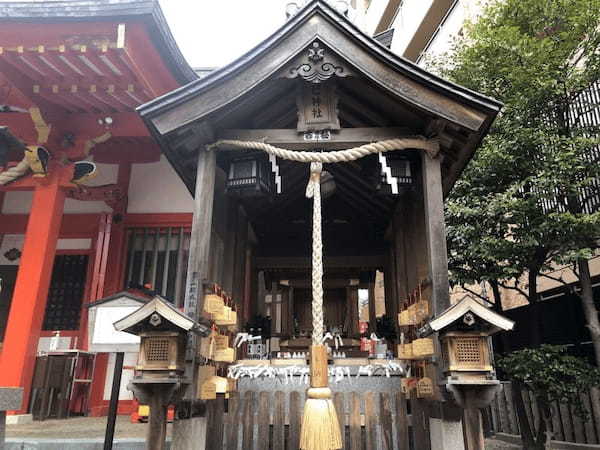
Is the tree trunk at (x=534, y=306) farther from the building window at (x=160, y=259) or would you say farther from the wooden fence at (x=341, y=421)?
the building window at (x=160, y=259)

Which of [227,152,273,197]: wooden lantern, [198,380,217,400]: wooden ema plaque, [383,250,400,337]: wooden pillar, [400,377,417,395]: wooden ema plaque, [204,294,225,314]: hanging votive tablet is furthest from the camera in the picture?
[383,250,400,337]: wooden pillar

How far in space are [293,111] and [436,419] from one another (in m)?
A: 3.98

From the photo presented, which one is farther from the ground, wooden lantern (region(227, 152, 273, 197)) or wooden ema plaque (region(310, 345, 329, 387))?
wooden lantern (region(227, 152, 273, 197))

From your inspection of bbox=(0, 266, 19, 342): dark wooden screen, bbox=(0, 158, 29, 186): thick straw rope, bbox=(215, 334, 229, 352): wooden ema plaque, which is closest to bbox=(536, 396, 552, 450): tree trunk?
bbox=(215, 334, 229, 352): wooden ema plaque

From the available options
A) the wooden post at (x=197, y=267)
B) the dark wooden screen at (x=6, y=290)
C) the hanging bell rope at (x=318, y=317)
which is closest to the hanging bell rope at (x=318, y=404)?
the hanging bell rope at (x=318, y=317)

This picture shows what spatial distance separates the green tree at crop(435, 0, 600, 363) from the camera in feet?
22.8

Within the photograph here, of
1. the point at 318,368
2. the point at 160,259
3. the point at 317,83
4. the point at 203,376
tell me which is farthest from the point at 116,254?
the point at 318,368

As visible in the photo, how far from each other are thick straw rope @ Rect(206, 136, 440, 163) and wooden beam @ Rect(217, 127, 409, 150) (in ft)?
0.40

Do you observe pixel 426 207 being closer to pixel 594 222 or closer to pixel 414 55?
pixel 594 222

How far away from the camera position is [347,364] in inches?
247

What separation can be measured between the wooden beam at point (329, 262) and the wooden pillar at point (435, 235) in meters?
3.77

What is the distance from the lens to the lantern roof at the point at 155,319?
3.46 metres

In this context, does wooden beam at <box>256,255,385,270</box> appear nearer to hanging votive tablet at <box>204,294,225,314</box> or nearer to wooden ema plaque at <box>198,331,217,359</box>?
wooden ema plaque at <box>198,331,217,359</box>

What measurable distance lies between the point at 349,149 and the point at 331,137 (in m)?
0.25
